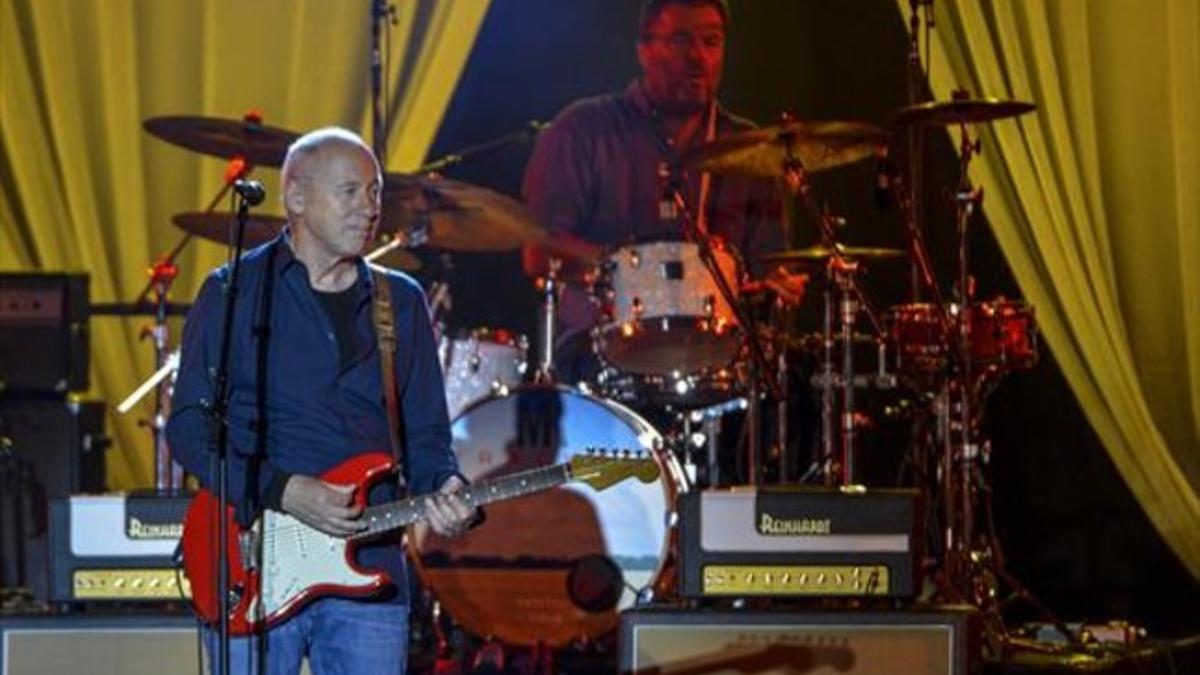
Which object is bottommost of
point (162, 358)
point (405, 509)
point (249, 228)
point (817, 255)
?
point (405, 509)

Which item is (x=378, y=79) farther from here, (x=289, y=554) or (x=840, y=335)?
(x=289, y=554)

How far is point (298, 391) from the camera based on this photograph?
15.5 ft

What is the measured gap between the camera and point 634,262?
7.81 meters

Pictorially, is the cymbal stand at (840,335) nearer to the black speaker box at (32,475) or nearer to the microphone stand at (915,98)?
the microphone stand at (915,98)

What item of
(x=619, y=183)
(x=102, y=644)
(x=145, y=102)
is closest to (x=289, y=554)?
(x=102, y=644)

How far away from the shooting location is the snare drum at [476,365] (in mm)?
7891

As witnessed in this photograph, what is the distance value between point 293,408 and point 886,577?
2.12 meters

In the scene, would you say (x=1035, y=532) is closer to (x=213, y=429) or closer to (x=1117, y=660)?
(x=1117, y=660)

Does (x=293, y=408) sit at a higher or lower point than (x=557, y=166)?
lower

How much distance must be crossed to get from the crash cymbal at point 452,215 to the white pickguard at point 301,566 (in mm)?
2929

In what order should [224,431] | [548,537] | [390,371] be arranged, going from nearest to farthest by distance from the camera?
[224,431]
[390,371]
[548,537]

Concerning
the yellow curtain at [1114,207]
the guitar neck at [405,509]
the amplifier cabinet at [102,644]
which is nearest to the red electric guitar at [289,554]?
the guitar neck at [405,509]

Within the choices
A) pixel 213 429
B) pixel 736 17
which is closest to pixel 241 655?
pixel 213 429

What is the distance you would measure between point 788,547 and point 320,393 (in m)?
1.85
